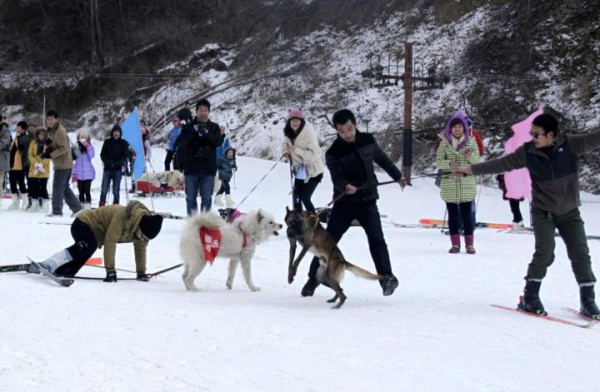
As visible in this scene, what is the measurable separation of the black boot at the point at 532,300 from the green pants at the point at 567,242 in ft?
0.21

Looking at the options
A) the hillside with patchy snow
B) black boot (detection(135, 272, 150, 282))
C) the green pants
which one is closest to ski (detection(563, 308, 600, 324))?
the green pants

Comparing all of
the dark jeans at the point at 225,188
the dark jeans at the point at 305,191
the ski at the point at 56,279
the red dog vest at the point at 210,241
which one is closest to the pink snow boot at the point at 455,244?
the dark jeans at the point at 305,191

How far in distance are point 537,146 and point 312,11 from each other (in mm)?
34949

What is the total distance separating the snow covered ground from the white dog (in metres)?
0.22

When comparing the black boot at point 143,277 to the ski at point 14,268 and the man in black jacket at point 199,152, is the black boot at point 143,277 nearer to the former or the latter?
the ski at point 14,268

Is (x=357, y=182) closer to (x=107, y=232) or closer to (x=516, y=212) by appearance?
(x=107, y=232)

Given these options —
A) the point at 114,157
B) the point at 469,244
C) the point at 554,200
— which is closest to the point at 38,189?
the point at 114,157

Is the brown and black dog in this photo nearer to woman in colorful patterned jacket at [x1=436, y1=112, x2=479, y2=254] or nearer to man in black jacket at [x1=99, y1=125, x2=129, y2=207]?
woman in colorful patterned jacket at [x1=436, y1=112, x2=479, y2=254]

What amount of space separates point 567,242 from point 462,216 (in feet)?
12.3

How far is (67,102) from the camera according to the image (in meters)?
42.2

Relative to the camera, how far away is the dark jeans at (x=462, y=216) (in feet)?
30.2

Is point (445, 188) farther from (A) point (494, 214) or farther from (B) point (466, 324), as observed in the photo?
(A) point (494, 214)

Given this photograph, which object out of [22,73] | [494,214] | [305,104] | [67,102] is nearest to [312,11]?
[305,104]

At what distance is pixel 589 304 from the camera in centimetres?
541
